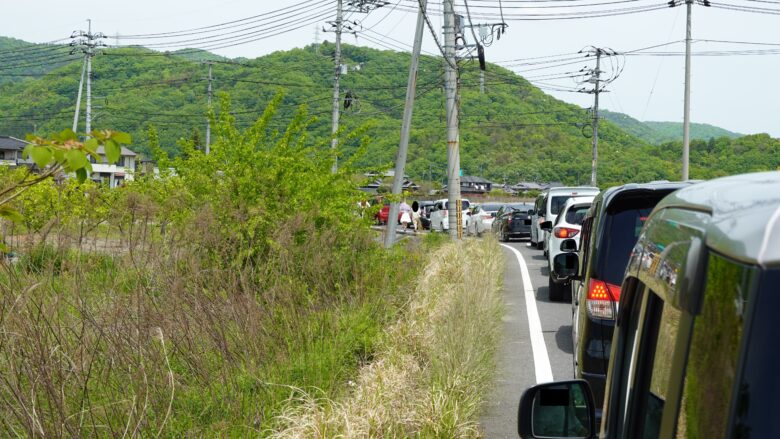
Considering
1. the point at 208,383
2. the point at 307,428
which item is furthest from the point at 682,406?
the point at 208,383

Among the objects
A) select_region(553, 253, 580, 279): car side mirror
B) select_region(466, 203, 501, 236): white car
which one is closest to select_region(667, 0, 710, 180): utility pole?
select_region(466, 203, 501, 236): white car

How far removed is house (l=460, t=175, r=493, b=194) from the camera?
428ft

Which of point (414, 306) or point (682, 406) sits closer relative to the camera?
point (682, 406)

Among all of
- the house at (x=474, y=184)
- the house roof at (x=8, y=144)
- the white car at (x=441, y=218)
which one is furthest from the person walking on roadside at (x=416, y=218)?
the house at (x=474, y=184)

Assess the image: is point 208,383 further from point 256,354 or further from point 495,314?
point 495,314

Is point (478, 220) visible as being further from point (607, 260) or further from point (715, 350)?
point (715, 350)

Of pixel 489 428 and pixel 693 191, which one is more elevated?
pixel 693 191

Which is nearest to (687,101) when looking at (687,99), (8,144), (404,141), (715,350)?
(687,99)

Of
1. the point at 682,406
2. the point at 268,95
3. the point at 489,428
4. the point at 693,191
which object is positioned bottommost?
the point at 489,428

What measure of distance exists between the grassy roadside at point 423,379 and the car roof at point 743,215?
4.35 m

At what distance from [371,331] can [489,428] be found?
8.80 ft

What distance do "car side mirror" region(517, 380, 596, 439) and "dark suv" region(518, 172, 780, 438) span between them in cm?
32

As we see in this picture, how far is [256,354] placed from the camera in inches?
331

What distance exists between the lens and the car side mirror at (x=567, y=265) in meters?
9.24
